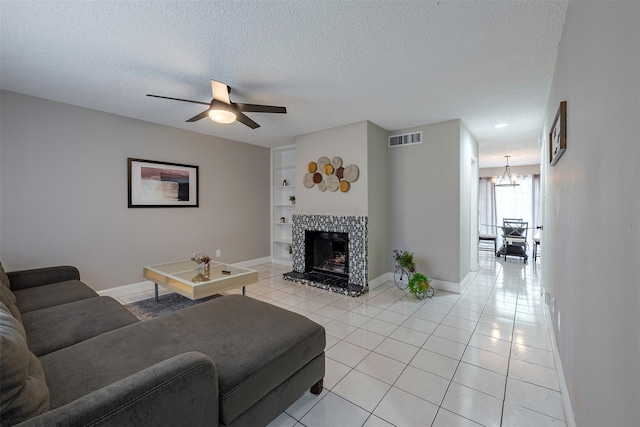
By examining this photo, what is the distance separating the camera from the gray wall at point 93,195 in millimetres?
3096

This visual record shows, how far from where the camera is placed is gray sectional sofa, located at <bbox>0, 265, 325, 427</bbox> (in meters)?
0.89

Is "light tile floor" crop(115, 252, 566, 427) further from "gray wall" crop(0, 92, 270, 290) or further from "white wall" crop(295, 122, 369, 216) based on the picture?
"white wall" crop(295, 122, 369, 216)

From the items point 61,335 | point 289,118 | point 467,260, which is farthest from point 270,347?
point 467,260

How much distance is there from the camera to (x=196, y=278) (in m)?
3.16

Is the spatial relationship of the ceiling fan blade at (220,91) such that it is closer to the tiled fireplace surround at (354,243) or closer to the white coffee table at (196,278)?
the white coffee table at (196,278)

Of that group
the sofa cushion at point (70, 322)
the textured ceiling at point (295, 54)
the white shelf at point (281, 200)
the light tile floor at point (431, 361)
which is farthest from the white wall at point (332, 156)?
the sofa cushion at point (70, 322)

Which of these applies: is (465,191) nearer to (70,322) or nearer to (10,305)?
(70,322)

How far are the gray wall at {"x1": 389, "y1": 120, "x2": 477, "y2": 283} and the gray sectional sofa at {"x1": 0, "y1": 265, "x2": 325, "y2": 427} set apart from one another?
2.89 meters

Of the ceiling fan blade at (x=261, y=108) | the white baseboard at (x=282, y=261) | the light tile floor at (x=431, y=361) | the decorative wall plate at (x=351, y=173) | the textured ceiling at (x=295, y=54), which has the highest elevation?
the textured ceiling at (x=295, y=54)

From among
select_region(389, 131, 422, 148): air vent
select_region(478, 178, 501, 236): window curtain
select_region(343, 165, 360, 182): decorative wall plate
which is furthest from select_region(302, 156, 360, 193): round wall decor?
select_region(478, 178, 501, 236): window curtain

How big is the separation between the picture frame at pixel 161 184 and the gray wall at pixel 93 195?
93 millimetres

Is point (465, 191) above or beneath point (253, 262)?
above

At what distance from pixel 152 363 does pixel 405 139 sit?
4.25m

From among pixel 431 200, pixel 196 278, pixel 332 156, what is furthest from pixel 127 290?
pixel 431 200
